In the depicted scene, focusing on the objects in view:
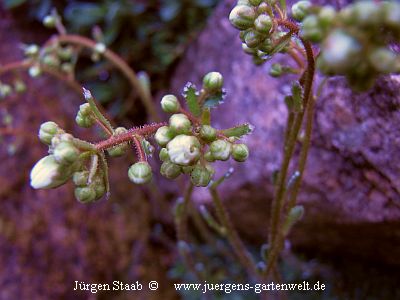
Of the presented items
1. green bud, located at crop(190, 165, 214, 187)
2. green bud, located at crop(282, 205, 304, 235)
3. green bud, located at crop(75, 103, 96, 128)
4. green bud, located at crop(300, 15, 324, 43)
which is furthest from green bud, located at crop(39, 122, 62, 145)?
green bud, located at crop(282, 205, 304, 235)

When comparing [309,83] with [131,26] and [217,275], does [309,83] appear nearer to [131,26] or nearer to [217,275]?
[217,275]

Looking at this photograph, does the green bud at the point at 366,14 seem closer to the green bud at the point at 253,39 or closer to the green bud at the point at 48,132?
the green bud at the point at 253,39

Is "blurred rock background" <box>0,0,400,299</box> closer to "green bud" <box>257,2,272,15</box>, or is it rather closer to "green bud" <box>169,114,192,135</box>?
"green bud" <box>257,2,272,15</box>

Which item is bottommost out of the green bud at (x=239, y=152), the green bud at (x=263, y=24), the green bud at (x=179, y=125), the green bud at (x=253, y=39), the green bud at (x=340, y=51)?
the green bud at (x=239, y=152)

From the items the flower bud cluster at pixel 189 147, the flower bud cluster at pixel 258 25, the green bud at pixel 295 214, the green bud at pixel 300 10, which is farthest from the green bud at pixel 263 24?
the green bud at pixel 295 214

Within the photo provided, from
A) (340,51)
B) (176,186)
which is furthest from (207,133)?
(176,186)

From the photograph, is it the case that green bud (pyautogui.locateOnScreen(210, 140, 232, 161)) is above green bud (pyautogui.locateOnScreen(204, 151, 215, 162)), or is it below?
above
